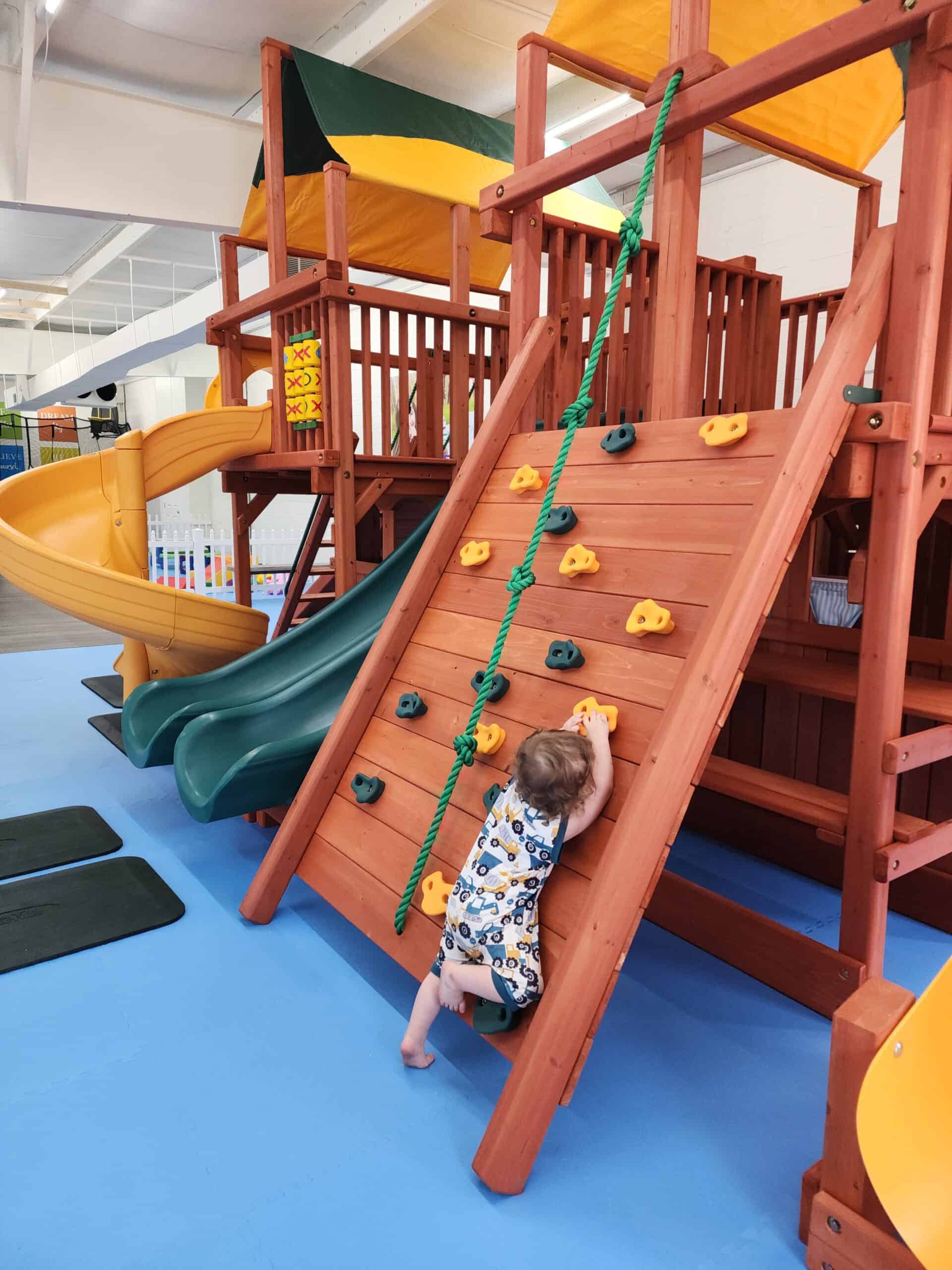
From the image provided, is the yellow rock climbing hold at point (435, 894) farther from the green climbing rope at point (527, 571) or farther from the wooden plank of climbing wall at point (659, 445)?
the wooden plank of climbing wall at point (659, 445)

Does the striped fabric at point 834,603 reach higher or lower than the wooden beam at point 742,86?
lower

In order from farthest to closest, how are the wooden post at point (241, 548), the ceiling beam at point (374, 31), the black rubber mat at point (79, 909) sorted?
1. the wooden post at point (241, 548)
2. the ceiling beam at point (374, 31)
3. the black rubber mat at point (79, 909)

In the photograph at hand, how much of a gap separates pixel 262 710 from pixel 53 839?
3.32 ft

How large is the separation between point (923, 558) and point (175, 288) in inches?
521

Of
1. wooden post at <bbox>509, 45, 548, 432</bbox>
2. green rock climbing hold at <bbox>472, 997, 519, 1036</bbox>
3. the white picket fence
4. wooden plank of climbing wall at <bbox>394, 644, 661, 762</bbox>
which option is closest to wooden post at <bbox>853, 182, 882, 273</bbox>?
wooden post at <bbox>509, 45, 548, 432</bbox>

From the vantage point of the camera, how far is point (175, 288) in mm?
13492

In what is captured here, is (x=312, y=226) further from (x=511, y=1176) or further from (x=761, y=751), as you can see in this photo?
(x=511, y=1176)

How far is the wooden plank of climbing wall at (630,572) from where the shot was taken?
207 cm

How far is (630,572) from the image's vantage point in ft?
7.41

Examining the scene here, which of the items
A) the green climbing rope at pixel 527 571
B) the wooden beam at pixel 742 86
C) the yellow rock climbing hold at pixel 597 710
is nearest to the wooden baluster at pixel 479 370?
the wooden beam at pixel 742 86

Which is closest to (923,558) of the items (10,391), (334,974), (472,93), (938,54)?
(938,54)

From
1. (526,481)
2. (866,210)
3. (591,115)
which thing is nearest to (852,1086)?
(526,481)

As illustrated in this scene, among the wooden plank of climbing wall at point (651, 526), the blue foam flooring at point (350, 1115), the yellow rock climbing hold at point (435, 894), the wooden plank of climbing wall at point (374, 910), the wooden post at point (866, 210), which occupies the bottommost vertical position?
the blue foam flooring at point (350, 1115)

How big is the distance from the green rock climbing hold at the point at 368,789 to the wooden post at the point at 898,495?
52.7 inches
